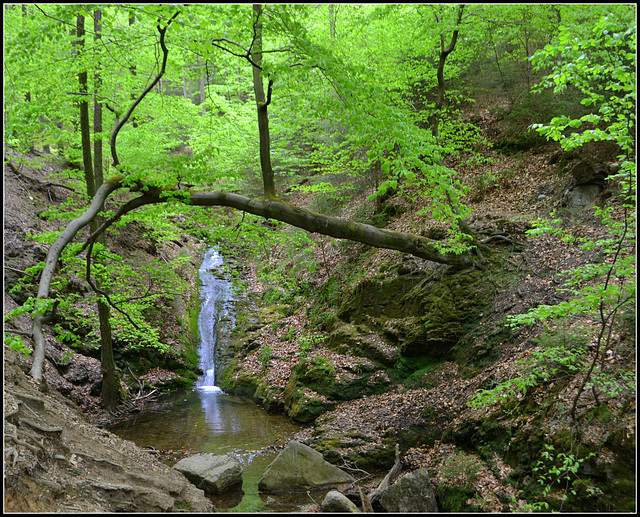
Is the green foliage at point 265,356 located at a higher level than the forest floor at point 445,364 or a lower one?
lower

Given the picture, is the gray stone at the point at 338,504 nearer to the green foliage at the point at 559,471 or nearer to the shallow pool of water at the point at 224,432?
the shallow pool of water at the point at 224,432

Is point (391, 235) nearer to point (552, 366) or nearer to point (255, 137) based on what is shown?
point (552, 366)

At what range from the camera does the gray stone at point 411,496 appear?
18.5 feet

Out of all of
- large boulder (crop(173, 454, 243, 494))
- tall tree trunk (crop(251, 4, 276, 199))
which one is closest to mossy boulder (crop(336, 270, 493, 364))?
large boulder (crop(173, 454, 243, 494))

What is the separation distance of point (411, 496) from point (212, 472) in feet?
10.9

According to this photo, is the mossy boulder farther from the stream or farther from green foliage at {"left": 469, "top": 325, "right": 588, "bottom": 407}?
the stream

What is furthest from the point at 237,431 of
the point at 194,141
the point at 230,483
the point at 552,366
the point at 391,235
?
the point at 194,141

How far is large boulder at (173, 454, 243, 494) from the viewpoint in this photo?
21.6ft

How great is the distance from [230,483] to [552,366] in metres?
5.51

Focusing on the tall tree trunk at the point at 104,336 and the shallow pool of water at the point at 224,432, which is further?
the tall tree trunk at the point at 104,336

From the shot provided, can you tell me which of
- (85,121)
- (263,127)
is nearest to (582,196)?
(263,127)

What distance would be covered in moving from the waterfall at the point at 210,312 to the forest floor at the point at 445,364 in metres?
1.61

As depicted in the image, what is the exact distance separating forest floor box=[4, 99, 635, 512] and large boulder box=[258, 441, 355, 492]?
2.24 ft

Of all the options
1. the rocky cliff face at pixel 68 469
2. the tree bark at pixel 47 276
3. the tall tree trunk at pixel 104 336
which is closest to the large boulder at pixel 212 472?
the rocky cliff face at pixel 68 469
